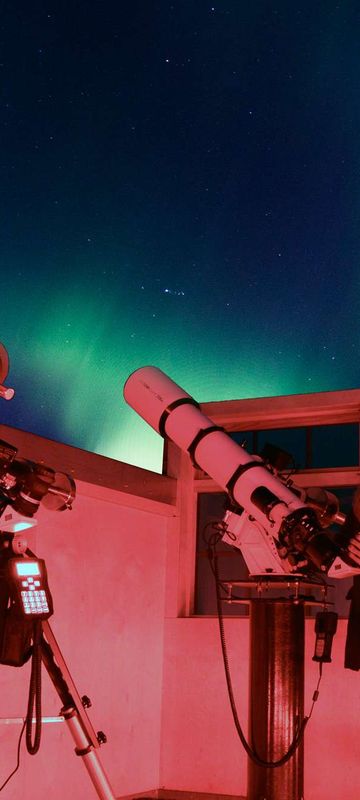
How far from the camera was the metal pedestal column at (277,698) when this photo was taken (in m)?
4.43

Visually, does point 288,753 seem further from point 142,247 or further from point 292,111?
point 292,111

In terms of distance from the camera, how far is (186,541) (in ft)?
23.7

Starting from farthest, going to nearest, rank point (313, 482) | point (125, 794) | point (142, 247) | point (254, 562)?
point (142, 247)
point (313, 482)
point (125, 794)
point (254, 562)

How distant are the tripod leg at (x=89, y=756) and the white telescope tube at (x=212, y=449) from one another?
3.96ft

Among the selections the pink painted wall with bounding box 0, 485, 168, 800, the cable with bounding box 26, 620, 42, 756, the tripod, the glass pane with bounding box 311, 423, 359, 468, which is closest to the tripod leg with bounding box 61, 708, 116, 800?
the tripod

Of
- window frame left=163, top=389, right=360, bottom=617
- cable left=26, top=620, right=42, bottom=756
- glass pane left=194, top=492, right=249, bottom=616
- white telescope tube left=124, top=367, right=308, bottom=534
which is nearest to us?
cable left=26, top=620, right=42, bottom=756

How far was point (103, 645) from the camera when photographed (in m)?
6.31

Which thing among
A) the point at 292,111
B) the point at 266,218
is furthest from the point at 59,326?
the point at 292,111

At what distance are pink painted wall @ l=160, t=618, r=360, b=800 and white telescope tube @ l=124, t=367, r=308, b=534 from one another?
8.25 feet

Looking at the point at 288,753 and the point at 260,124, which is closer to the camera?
the point at 288,753

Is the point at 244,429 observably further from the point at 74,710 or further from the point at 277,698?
the point at 74,710

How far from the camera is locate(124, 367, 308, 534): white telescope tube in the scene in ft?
13.2

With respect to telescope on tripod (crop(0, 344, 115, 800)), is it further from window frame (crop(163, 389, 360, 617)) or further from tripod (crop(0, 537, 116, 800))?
window frame (crop(163, 389, 360, 617))

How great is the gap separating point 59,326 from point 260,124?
287 cm
